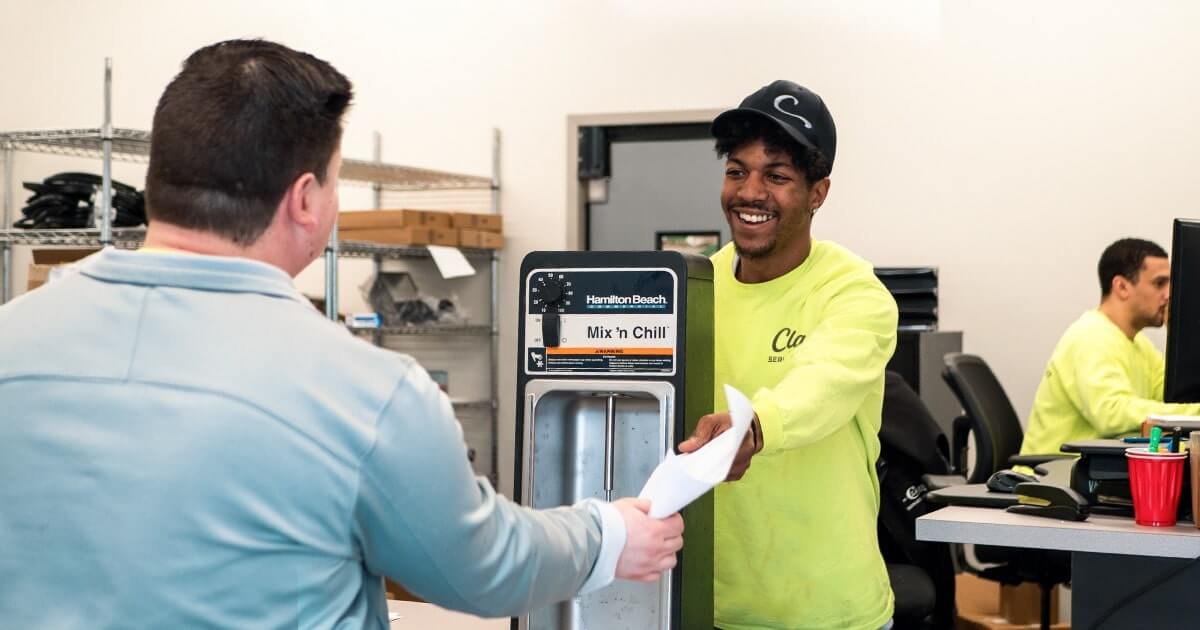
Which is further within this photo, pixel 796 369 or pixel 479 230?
pixel 479 230

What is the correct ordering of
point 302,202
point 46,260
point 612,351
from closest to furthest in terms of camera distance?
point 302,202 < point 612,351 < point 46,260

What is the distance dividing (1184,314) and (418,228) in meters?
3.67

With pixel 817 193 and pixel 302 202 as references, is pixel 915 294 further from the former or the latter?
pixel 302 202

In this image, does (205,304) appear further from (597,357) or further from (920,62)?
(920,62)

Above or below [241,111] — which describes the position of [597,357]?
below

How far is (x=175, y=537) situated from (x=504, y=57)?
5163 mm

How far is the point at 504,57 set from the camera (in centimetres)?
609

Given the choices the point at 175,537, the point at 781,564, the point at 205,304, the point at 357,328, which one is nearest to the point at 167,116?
the point at 205,304

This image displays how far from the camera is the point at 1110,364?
4484 millimetres

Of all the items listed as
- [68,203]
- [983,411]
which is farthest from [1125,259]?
[68,203]

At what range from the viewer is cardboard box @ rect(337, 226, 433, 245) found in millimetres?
5523

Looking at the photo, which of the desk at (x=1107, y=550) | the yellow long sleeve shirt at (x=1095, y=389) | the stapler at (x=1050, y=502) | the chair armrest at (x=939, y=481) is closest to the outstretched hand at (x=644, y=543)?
the desk at (x=1107, y=550)

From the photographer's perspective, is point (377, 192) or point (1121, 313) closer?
point (1121, 313)

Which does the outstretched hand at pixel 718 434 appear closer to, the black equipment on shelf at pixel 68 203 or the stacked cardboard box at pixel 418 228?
the black equipment on shelf at pixel 68 203
